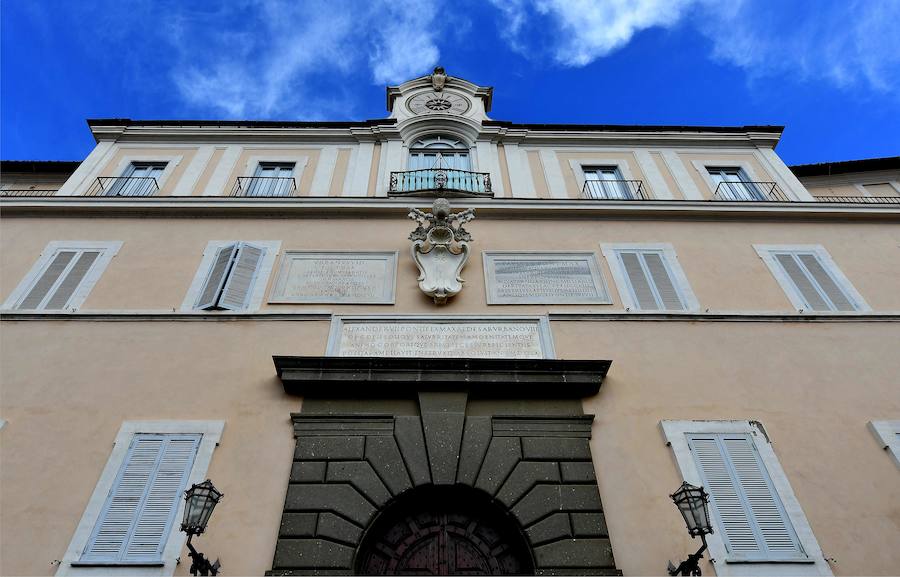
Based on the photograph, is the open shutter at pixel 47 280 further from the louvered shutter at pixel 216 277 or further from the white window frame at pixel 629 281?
the white window frame at pixel 629 281

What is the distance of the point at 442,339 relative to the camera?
9406mm

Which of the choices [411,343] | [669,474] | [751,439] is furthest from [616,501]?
[411,343]

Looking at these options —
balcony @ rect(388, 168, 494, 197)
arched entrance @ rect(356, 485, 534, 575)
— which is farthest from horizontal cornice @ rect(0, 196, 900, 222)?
arched entrance @ rect(356, 485, 534, 575)

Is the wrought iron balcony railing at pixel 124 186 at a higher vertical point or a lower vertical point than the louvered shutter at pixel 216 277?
higher

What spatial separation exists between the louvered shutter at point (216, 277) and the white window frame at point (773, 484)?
6833mm

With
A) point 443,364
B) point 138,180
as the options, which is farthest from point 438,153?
point 443,364

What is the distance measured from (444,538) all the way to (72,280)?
7410mm

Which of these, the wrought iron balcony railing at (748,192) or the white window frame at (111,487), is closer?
the white window frame at (111,487)

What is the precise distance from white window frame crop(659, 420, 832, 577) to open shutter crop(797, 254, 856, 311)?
11.2ft

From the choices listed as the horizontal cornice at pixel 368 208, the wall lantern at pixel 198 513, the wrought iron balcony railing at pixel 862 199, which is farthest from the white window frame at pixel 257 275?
the wrought iron balcony railing at pixel 862 199

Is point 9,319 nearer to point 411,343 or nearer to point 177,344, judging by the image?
point 177,344

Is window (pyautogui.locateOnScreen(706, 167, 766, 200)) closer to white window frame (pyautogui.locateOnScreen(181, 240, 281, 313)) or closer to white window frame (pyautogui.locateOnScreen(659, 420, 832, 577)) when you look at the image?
white window frame (pyautogui.locateOnScreen(659, 420, 832, 577))

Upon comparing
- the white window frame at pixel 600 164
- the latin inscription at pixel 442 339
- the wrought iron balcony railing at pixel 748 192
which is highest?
the white window frame at pixel 600 164

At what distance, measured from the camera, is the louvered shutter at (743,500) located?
704 centimetres
